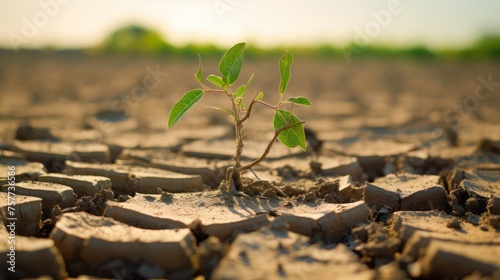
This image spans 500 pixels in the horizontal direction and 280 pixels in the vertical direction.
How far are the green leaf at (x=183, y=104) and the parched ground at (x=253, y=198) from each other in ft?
1.24

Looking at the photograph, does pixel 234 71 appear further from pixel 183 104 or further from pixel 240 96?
pixel 183 104

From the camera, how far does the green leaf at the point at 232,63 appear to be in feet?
6.36

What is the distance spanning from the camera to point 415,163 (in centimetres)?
291

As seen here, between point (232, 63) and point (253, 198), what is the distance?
578 millimetres

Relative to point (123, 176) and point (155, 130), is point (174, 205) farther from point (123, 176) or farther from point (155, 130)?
point (155, 130)

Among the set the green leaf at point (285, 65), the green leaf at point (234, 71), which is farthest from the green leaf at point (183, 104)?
the green leaf at point (285, 65)

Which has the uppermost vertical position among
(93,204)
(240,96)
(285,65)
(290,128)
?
(285,65)

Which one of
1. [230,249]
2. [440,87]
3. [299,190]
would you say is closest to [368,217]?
[299,190]

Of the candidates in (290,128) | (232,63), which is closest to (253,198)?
(290,128)

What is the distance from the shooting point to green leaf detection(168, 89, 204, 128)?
1866 mm

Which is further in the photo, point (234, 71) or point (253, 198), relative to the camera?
point (253, 198)

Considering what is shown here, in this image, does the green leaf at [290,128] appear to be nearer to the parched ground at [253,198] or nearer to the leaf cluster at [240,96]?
the leaf cluster at [240,96]

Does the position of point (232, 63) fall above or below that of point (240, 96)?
above

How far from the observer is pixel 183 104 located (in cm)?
190
